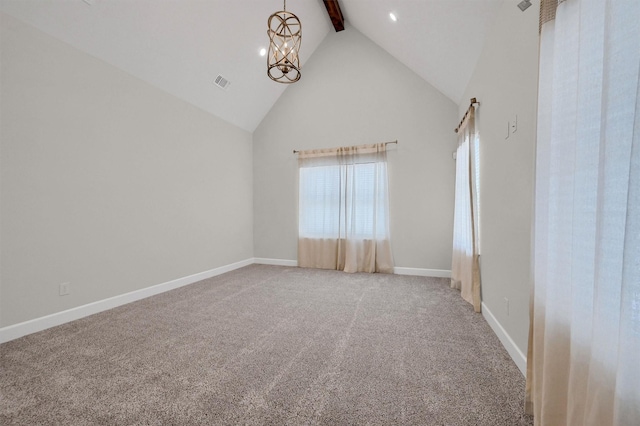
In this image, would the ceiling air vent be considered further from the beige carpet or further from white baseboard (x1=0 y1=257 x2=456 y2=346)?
the beige carpet

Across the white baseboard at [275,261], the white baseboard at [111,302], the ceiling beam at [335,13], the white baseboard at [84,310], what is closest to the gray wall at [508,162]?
the white baseboard at [111,302]

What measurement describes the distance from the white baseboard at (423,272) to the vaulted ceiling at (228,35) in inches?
103

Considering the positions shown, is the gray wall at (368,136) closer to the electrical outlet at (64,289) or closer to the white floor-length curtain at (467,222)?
the white floor-length curtain at (467,222)

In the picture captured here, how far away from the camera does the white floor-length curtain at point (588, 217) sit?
2.31ft

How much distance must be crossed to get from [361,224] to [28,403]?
12.7ft

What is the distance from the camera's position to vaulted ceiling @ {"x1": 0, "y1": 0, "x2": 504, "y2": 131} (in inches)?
93.0

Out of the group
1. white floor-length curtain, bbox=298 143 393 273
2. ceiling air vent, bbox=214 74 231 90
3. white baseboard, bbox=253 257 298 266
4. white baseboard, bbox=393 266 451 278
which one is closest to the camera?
ceiling air vent, bbox=214 74 231 90

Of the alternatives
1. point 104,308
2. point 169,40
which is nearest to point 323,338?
point 104,308

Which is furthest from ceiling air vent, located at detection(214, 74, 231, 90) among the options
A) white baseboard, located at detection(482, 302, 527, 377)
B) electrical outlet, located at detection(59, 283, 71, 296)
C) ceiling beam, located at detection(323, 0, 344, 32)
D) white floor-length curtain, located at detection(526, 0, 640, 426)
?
white baseboard, located at detection(482, 302, 527, 377)

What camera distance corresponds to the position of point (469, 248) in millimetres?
2822

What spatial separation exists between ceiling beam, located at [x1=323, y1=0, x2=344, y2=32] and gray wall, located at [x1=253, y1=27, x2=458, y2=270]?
0.64 feet

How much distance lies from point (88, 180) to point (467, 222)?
405cm

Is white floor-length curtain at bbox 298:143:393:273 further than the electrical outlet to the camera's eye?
Yes

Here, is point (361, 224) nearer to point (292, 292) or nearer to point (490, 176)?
point (292, 292)
